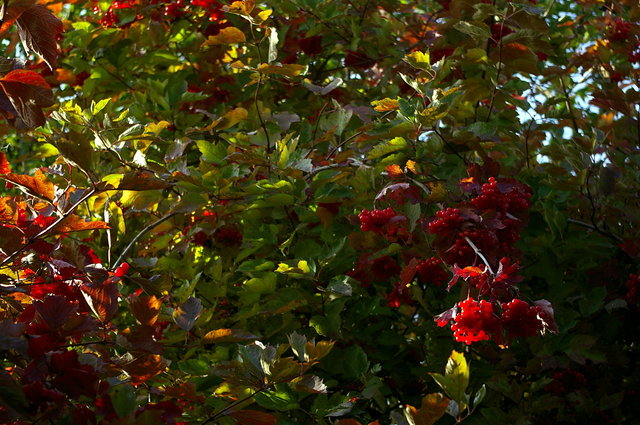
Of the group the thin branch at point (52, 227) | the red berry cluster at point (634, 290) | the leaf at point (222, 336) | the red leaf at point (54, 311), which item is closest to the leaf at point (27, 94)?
A: the thin branch at point (52, 227)

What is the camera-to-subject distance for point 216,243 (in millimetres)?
2539

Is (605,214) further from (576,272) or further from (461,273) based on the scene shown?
(461,273)

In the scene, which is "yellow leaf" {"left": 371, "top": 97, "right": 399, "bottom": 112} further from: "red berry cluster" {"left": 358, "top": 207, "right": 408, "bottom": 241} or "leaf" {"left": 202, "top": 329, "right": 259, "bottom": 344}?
"leaf" {"left": 202, "top": 329, "right": 259, "bottom": 344}

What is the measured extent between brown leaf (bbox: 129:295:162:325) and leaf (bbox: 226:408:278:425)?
0.23 meters

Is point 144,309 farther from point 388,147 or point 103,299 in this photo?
A: point 388,147

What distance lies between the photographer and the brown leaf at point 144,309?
149cm

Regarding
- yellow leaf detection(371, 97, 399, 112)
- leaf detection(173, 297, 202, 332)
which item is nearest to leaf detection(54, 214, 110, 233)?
leaf detection(173, 297, 202, 332)

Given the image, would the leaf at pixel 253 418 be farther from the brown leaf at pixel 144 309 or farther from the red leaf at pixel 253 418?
the brown leaf at pixel 144 309

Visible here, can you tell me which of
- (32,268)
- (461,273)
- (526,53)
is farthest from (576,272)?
(32,268)

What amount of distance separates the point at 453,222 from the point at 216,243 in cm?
95

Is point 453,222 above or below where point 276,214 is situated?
above

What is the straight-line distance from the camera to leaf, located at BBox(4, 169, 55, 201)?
5.17 ft

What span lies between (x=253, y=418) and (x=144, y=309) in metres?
Answer: 0.28

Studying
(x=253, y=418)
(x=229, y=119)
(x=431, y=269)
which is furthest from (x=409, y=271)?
(x=229, y=119)
